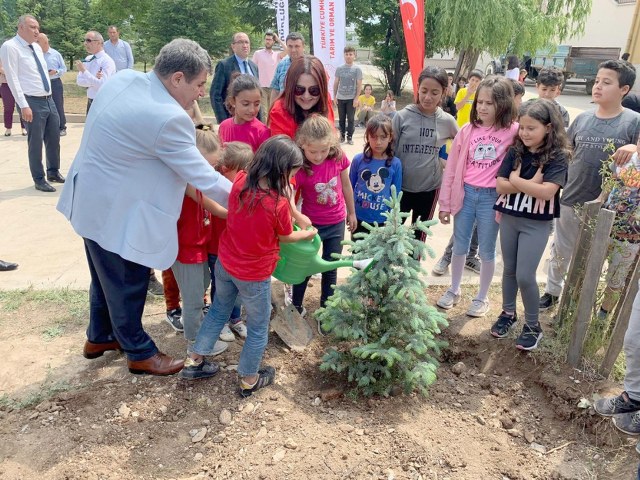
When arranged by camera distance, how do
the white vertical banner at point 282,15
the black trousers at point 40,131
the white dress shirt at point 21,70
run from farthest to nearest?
the white vertical banner at point 282,15, the black trousers at point 40,131, the white dress shirt at point 21,70

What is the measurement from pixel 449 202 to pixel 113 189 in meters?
2.32

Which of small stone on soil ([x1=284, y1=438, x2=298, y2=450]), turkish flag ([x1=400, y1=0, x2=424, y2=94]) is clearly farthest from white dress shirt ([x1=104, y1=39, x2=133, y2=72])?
small stone on soil ([x1=284, y1=438, x2=298, y2=450])

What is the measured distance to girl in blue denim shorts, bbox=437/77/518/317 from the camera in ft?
11.3

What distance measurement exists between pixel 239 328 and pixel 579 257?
2.28 m

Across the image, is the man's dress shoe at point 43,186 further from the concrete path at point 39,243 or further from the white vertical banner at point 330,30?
the white vertical banner at point 330,30

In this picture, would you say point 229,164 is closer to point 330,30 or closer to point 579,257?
point 579,257

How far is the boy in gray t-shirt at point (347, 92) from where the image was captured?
420 inches

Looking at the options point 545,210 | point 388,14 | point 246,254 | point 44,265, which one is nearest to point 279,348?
point 246,254

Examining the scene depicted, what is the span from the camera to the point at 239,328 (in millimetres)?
3498

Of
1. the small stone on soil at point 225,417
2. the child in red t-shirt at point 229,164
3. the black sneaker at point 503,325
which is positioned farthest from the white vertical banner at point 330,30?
the small stone on soil at point 225,417

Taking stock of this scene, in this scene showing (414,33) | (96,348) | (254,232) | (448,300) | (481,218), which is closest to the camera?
(254,232)

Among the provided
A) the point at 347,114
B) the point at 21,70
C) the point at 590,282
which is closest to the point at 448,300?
the point at 590,282

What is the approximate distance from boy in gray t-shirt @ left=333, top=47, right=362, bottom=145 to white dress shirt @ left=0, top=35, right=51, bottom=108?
575cm

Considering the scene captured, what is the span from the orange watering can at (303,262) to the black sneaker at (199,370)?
0.67 meters
